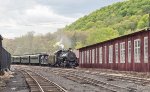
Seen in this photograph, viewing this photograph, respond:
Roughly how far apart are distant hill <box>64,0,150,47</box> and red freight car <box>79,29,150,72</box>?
6569 cm

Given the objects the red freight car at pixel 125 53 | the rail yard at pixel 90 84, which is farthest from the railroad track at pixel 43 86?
the red freight car at pixel 125 53

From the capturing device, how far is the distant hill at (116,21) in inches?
5723

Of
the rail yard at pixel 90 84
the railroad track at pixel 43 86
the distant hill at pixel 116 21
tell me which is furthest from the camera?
the distant hill at pixel 116 21

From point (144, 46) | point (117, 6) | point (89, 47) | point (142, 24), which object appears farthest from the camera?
point (117, 6)

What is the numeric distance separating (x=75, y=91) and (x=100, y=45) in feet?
130

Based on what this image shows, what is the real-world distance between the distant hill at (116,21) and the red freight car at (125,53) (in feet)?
216

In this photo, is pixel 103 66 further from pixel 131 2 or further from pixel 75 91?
pixel 131 2

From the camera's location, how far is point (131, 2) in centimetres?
16412

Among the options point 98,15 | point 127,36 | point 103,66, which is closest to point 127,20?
point 98,15

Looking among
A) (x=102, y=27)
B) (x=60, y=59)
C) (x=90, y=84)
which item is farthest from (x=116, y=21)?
(x=90, y=84)

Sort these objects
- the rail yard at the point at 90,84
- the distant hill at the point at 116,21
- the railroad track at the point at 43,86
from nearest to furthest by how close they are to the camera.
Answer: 1. the railroad track at the point at 43,86
2. the rail yard at the point at 90,84
3. the distant hill at the point at 116,21

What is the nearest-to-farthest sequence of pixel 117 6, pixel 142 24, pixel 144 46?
pixel 144 46 → pixel 142 24 → pixel 117 6

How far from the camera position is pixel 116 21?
17088 centimetres

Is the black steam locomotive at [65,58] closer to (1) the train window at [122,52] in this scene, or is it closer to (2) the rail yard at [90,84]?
(1) the train window at [122,52]
